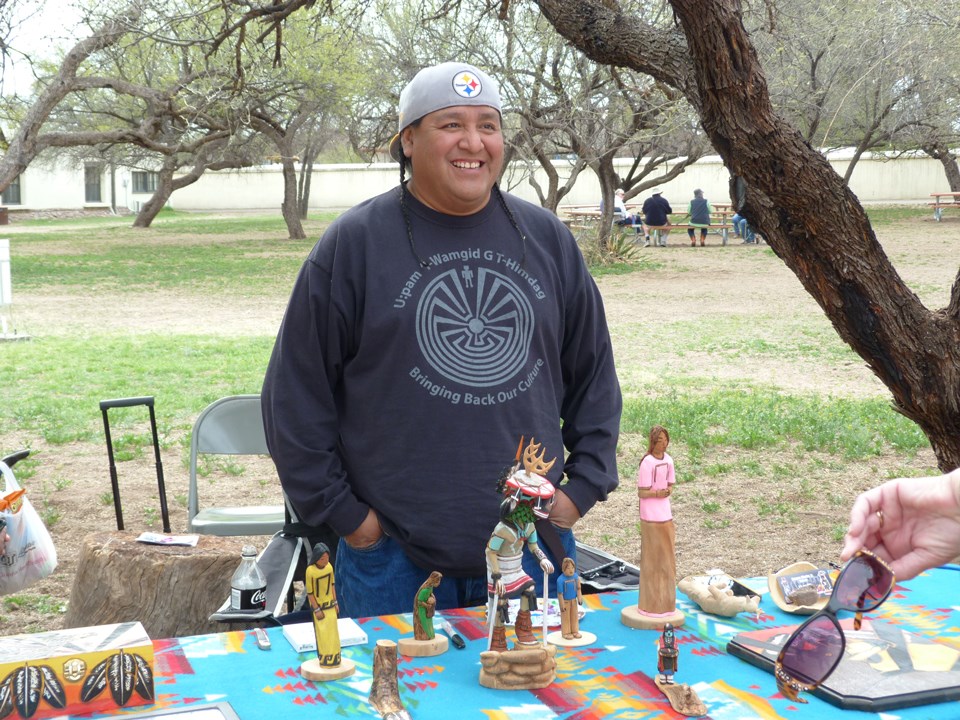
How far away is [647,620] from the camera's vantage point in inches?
90.7

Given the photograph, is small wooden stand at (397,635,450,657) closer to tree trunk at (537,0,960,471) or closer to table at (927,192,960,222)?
tree trunk at (537,0,960,471)

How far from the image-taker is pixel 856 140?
36156 mm

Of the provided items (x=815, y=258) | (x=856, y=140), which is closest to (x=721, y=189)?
(x=856, y=140)

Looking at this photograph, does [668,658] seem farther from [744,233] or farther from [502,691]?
[744,233]

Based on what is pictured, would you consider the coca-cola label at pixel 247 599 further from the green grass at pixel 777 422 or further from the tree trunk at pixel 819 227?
the green grass at pixel 777 422

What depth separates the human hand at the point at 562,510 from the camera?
2.58 meters

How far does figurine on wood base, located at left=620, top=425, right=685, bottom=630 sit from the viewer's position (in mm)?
2295

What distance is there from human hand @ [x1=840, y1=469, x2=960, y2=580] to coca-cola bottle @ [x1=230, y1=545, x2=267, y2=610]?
1768 mm

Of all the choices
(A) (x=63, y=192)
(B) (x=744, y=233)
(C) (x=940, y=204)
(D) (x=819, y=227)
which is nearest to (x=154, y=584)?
(D) (x=819, y=227)

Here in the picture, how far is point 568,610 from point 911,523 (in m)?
0.72

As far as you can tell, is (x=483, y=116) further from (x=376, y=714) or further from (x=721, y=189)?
(x=721, y=189)

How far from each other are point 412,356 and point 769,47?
13.7 metres

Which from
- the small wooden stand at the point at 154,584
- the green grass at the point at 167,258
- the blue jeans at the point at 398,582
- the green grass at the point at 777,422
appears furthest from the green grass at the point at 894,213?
the blue jeans at the point at 398,582

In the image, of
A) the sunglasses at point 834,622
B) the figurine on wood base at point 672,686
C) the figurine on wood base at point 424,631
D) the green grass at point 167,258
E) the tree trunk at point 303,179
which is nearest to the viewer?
the sunglasses at point 834,622
